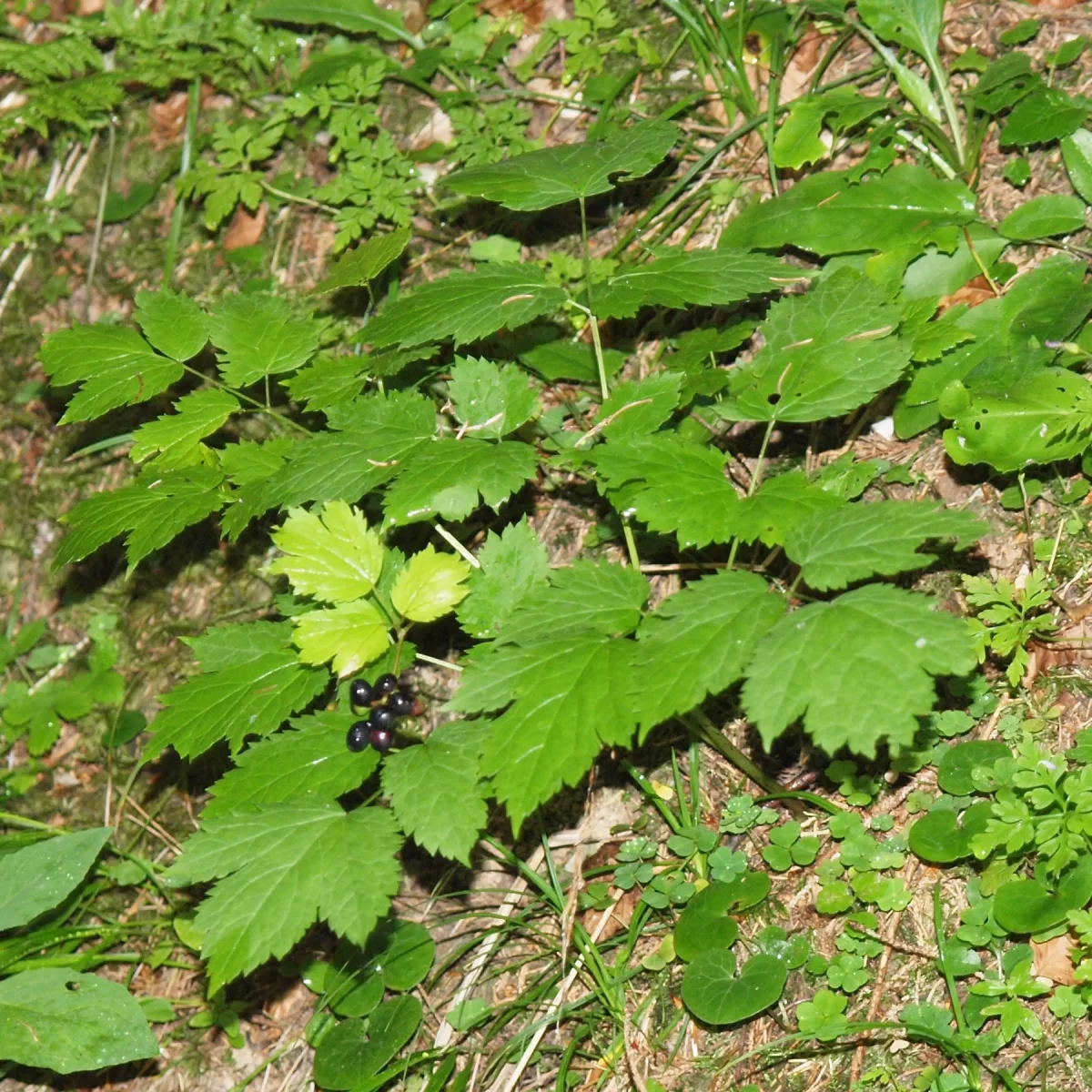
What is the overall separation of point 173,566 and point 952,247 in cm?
247

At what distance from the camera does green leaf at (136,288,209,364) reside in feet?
8.63

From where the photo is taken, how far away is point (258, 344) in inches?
103

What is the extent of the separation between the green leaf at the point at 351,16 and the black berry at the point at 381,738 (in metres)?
2.62

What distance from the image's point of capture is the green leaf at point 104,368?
256 centimetres

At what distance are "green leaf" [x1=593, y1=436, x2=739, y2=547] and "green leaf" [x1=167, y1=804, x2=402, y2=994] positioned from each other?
2.47 feet

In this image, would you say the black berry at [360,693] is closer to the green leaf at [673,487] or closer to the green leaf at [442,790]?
the green leaf at [442,790]

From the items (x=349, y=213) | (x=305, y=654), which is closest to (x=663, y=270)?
(x=305, y=654)

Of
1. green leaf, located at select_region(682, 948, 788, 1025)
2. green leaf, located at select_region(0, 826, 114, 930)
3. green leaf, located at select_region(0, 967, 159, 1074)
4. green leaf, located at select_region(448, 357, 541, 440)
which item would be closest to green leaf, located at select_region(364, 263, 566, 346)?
green leaf, located at select_region(448, 357, 541, 440)

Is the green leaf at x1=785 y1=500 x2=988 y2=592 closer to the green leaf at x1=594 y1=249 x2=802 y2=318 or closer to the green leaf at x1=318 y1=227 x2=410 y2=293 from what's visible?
the green leaf at x1=594 y1=249 x2=802 y2=318

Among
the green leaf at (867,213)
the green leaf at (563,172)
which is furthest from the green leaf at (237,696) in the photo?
the green leaf at (867,213)

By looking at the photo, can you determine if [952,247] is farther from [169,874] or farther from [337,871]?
[169,874]

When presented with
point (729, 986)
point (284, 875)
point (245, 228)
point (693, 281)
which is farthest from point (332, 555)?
point (245, 228)

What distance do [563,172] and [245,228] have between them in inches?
67.2

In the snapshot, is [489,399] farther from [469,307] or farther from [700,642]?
[700,642]
